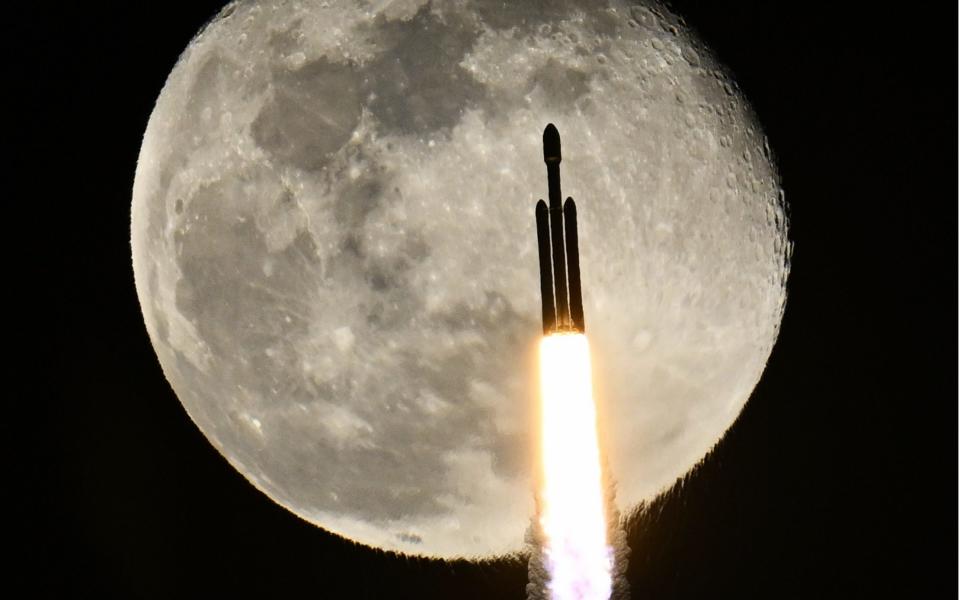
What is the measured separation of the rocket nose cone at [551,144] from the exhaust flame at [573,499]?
9.59 feet

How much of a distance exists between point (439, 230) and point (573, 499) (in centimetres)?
436

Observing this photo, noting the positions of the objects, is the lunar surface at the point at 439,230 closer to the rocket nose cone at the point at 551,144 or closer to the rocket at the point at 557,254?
the rocket nose cone at the point at 551,144

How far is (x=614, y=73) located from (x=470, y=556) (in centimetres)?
705

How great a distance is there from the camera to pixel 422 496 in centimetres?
1318

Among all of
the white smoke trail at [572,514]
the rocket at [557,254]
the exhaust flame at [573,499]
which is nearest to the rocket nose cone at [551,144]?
the rocket at [557,254]

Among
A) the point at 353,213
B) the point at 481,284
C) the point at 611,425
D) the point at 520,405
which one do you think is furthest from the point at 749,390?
the point at 353,213

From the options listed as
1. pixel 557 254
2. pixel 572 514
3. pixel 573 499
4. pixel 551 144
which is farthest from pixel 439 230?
pixel 572 514

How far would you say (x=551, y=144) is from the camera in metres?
11.5

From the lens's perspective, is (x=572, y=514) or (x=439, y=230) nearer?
(x=439, y=230)

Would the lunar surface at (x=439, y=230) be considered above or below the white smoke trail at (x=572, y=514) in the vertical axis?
above

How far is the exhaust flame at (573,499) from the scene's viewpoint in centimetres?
1286

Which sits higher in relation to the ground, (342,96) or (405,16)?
(405,16)

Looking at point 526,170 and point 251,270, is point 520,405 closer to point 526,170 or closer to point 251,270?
point 526,170

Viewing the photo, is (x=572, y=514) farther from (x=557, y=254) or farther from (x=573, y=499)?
(x=557, y=254)
